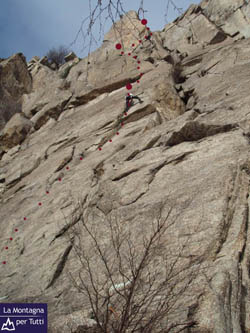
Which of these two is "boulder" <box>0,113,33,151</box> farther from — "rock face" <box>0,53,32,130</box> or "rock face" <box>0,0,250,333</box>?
"rock face" <box>0,53,32,130</box>

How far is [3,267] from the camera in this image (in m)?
7.91

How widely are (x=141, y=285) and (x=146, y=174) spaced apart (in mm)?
3595

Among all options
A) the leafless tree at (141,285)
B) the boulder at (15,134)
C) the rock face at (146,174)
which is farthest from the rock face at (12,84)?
the leafless tree at (141,285)

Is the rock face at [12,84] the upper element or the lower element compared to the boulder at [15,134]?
upper

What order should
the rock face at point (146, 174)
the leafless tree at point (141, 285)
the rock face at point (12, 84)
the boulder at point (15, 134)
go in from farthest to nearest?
the rock face at point (12, 84) → the boulder at point (15, 134) → the rock face at point (146, 174) → the leafless tree at point (141, 285)

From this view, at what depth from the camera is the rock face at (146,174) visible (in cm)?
446

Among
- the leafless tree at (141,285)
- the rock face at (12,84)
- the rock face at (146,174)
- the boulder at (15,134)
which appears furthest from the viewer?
the rock face at (12,84)

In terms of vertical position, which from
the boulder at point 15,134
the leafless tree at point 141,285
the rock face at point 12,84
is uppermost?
the rock face at point 12,84

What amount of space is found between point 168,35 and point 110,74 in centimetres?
683

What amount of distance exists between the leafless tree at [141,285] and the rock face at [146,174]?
0.09 metres

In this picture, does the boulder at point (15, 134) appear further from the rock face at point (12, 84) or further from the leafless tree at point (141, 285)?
the leafless tree at point (141, 285)

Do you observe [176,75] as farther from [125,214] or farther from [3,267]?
[3,267]

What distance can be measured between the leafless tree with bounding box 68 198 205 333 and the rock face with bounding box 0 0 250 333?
9 centimetres

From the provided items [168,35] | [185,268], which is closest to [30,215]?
[185,268]
